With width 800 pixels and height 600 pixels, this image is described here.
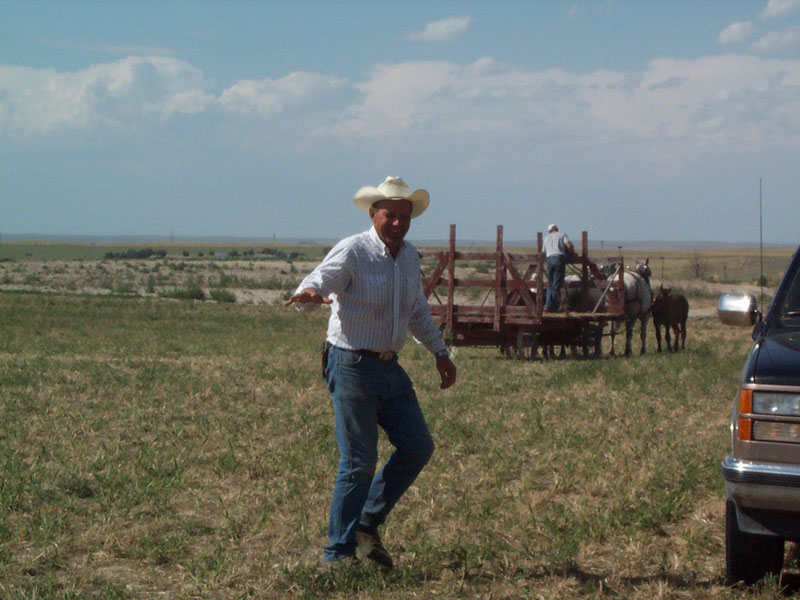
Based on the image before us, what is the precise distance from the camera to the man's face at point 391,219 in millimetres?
5297

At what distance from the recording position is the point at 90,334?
63.4 feet

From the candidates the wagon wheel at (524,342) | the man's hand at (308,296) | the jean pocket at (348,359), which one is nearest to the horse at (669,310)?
the wagon wheel at (524,342)

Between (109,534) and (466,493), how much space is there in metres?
2.36

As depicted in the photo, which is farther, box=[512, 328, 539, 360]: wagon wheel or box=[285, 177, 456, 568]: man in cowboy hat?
box=[512, 328, 539, 360]: wagon wheel

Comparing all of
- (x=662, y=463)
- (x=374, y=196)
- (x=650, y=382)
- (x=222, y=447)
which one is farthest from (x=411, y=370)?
(x=374, y=196)

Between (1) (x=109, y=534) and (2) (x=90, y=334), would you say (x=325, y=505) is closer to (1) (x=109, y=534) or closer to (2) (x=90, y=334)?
(1) (x=109, y=534)

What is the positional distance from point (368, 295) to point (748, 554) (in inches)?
89.7

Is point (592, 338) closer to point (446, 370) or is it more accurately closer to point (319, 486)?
point (319, 486)

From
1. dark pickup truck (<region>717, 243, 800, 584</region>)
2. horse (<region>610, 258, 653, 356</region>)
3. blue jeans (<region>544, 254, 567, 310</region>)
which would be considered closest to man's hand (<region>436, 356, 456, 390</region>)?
dark pickup truck (<region>717, 243, 800, 584</region>)

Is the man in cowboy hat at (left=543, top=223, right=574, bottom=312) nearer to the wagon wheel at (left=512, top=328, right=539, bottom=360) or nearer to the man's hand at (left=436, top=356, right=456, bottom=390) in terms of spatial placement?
the wagon wheel at (left=512, top=328, right=539, bottom=360)

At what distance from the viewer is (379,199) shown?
5.32 metres

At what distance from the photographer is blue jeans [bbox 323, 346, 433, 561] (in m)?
5.21

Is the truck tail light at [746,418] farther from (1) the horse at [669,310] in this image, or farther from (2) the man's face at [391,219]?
(1) the horse at [669,310]

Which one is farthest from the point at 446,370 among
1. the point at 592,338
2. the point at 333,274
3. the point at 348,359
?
the point at 592,338
